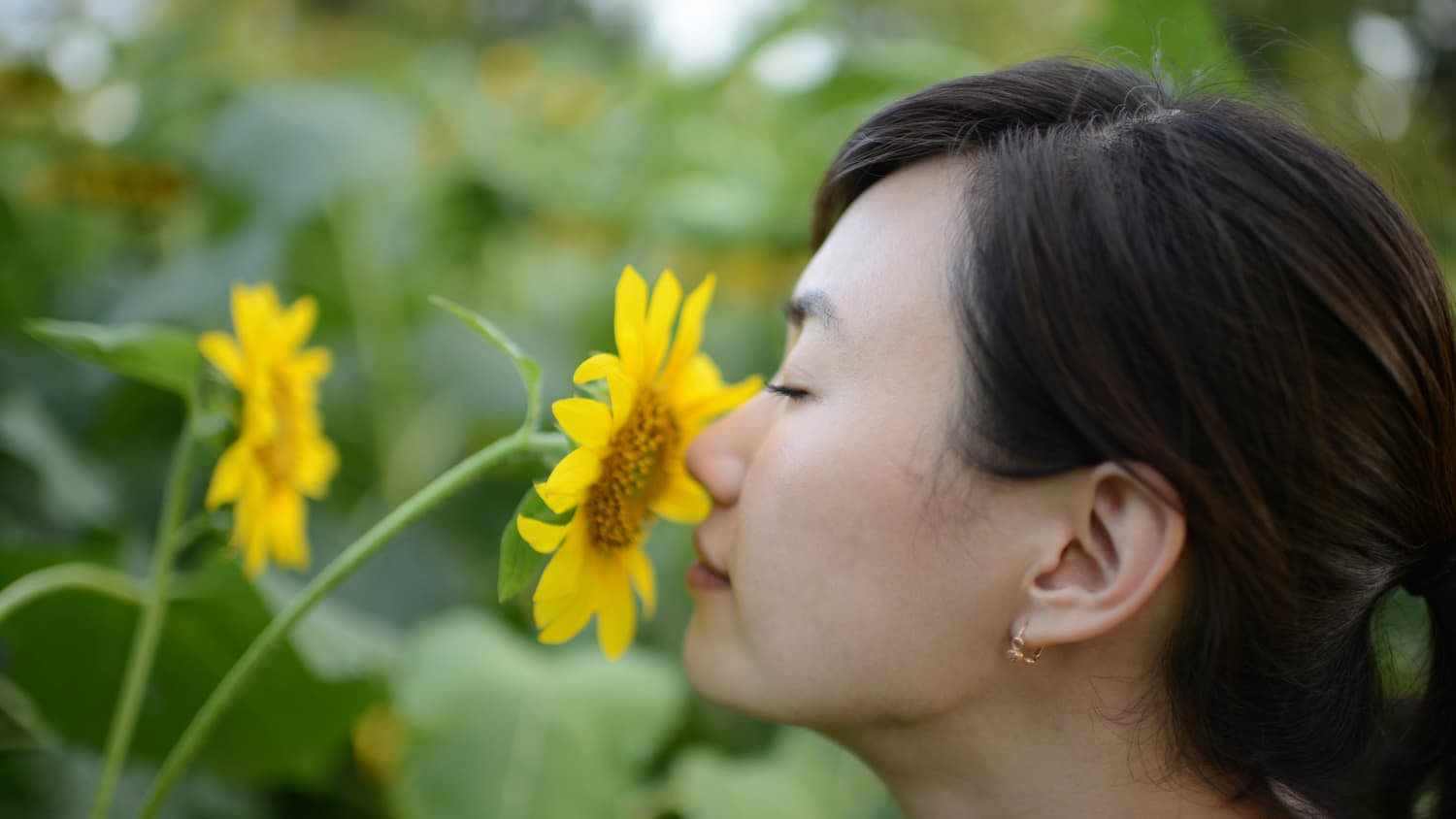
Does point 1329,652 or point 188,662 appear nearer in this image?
point 1329,652

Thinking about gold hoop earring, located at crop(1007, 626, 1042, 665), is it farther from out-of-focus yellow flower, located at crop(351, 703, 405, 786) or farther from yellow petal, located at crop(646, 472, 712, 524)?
out-of-focus yellow flower, located at crop(351, 703, 405, 786)

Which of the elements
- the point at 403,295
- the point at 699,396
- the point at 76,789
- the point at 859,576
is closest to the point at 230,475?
the point at 699,396

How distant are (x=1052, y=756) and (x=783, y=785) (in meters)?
0.52

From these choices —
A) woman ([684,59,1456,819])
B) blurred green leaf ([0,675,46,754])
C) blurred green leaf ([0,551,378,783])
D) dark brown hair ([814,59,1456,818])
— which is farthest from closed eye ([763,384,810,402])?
blurred green leaf ([0,675,46,754])

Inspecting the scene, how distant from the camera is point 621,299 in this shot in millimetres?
659

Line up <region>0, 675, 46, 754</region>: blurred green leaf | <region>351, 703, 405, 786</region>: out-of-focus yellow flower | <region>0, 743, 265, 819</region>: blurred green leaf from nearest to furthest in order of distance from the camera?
<region>0, 675, 46, 754</region>: blurred green leaf → <region>0, 743, 265, 819</region>: blurred green leaf → <region>351, 703, 405, 786</region>: out-of-focus yellow flower

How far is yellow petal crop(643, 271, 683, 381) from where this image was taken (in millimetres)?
698

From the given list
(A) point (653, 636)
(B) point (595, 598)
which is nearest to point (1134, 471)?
(B) point (595, 598)

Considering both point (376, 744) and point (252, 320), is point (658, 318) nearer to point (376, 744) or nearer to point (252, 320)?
point (252, 320)

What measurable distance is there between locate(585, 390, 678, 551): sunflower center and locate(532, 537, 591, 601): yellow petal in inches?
0.8

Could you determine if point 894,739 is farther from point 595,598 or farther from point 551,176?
point 551,176

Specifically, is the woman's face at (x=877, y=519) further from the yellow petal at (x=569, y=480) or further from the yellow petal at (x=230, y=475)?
A: the yellow petal at (x=230, y=475)

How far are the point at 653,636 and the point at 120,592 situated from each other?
0.71 m

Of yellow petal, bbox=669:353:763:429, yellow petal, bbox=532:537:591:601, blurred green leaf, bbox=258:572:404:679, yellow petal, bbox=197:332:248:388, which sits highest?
yellow petal, bbox=669:353:763:429
